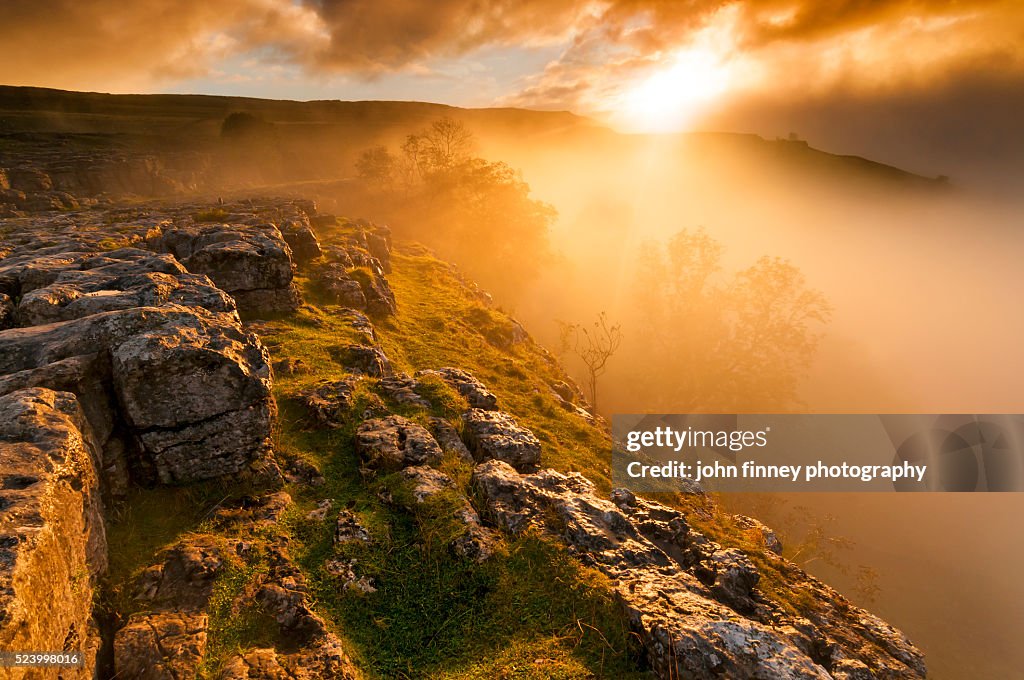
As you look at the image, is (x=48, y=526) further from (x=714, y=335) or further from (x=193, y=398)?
(x=714, y=335)

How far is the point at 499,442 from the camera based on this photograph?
628 inches

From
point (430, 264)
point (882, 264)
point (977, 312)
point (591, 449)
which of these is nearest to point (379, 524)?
point (591, 449)

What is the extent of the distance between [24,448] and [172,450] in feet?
10.3

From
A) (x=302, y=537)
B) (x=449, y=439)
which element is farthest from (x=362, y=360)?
(x=302, y=537)

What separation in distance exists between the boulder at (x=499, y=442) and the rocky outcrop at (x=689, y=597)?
121 cm

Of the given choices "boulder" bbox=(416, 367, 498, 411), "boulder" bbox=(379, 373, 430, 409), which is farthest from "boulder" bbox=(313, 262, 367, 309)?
"boulder" bbox=(379, 373, 430, 409)

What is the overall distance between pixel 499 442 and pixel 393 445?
380 cm

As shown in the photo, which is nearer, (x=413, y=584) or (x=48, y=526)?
(x=48, y=526)

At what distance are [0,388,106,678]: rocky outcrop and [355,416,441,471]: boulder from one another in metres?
6.15

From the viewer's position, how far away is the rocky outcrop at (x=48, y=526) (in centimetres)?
588

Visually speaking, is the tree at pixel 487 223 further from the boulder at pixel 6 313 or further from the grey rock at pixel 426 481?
the boulder at pixel 6 313

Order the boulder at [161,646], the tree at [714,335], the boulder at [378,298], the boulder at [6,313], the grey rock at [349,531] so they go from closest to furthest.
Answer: the boulder at [161,646] → the grey rock at [349,531] → the boulder at [6,313] → the boulder at [378,298] → the tree at [714,335]

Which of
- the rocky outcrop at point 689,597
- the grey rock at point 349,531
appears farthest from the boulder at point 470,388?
the grey rock at point 349,531

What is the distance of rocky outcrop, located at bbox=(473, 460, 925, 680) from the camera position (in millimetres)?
8953
